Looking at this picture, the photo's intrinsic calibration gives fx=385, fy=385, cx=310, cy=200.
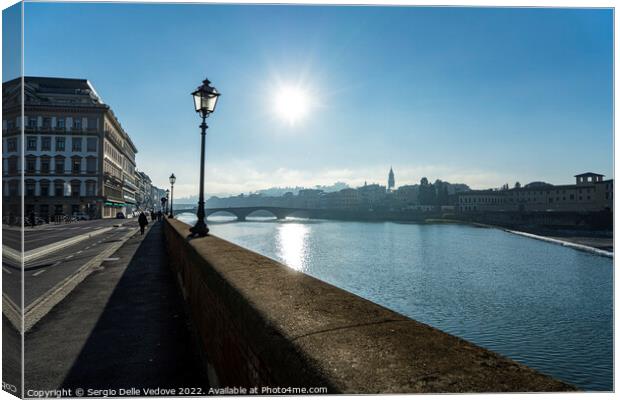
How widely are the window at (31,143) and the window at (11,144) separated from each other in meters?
0.27

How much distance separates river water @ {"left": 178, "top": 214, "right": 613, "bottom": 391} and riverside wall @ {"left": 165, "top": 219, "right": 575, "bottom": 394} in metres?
10.2

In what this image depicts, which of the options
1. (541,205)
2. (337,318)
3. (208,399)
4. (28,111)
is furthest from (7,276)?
(541,205)

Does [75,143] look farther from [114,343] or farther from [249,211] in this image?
[249,211]

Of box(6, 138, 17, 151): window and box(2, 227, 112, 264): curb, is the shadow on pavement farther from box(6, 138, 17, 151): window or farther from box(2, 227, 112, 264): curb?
box(6, 138, 17, 151): window

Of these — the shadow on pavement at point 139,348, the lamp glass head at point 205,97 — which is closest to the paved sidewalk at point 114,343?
the shadow on pavement at point 139,348

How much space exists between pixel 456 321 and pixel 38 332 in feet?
50.8

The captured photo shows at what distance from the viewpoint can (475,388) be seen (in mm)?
1551

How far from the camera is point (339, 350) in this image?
186 cm

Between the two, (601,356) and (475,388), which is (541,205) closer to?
(601,356)

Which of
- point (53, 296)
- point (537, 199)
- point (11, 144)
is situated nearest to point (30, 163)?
point (11, 144)

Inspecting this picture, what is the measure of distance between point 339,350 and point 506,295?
75.9ft

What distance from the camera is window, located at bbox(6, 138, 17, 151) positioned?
3719 millimetres

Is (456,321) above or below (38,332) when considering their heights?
below

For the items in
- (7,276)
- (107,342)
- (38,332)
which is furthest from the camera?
(38,332)
